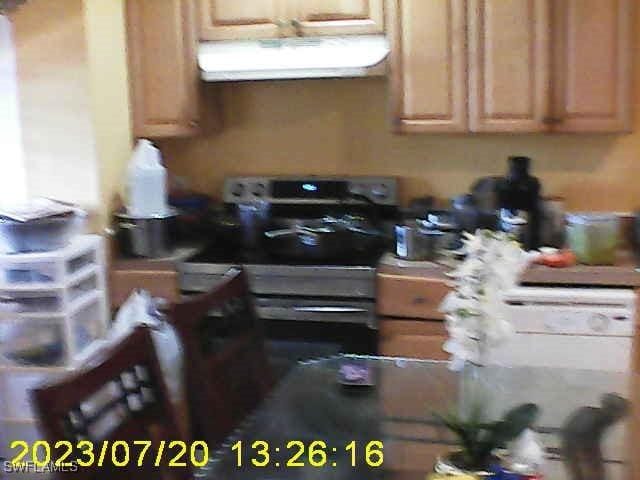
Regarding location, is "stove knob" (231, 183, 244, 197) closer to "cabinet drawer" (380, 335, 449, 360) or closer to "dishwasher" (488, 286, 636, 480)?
"cabinet drawer" (380, 335, 449, 360)

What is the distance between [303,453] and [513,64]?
1886 millimetres

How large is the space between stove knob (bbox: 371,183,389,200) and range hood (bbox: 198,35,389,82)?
0.55 meters

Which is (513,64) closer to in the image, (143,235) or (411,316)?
(411,316)

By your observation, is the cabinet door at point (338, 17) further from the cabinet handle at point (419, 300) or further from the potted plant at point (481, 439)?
the potted plant at point (481, 439)

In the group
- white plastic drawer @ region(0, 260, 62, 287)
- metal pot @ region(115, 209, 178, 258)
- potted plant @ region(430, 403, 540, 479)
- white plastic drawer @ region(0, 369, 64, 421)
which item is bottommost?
white plastic drawer @ region(0, 369, 64, 421)

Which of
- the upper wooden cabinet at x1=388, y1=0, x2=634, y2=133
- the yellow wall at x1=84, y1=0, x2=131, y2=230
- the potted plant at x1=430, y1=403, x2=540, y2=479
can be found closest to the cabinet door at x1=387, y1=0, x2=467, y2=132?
the upper wooden cabinet at x1=388, y1=0, x2=634, y2=133

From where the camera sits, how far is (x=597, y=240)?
321 centimetres

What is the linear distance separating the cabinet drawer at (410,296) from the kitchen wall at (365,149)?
0.63 m

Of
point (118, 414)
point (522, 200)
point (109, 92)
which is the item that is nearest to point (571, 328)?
point (522, 200)

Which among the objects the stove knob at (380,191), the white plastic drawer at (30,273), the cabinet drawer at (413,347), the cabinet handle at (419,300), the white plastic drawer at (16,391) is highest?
the stove knob at (380,191)

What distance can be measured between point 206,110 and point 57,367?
1.21 metres

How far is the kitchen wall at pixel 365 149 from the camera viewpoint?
3.59 metres

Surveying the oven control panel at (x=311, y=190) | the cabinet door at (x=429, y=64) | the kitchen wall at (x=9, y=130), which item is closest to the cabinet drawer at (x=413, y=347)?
the oven control panel at (x=311, y=190)

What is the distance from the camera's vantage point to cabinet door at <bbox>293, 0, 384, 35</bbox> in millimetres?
3383
